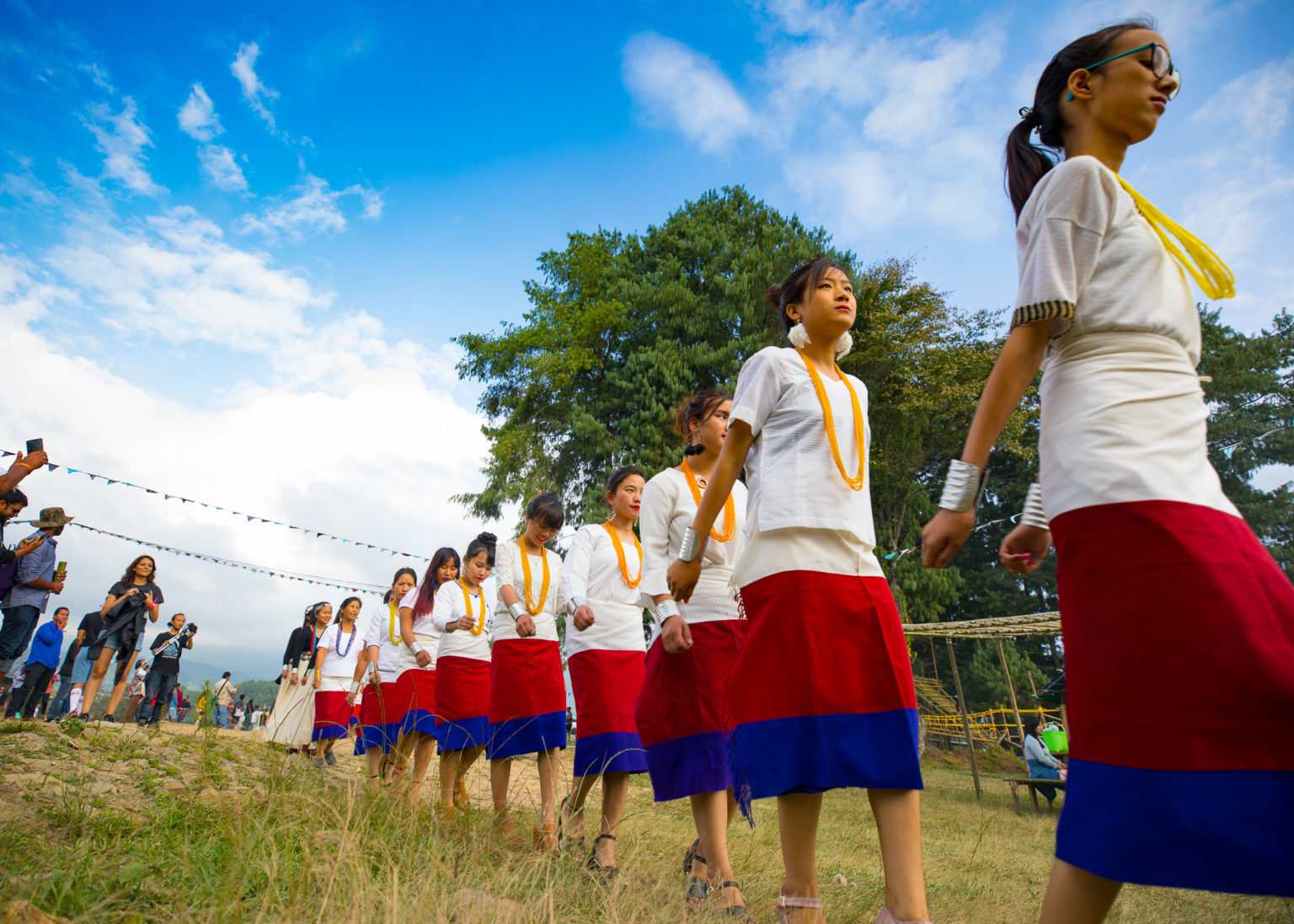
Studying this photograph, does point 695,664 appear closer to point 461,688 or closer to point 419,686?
point 461,688

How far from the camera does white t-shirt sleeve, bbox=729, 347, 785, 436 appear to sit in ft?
8.38

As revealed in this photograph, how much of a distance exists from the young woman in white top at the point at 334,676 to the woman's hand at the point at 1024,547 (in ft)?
27.2

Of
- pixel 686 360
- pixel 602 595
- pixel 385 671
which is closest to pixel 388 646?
pixel 385 671

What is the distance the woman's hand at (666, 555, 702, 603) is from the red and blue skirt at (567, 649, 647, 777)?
1709 mm

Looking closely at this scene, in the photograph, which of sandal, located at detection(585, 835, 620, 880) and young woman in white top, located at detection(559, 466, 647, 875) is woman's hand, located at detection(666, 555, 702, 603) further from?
young woman in white top, located at detection(559, 466, 647, 875)

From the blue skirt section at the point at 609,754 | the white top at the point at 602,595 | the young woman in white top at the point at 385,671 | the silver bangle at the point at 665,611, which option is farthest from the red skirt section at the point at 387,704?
the silver bangle at the point at 665,611

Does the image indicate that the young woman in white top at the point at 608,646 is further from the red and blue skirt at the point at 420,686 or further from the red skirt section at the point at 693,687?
the red and blue skirt at the point at 420,686

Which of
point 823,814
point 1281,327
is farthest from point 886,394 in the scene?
point 1281,327

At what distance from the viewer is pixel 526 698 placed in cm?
494

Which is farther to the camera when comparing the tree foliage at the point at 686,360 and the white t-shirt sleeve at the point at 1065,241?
the tree foliage at the point at 686,360

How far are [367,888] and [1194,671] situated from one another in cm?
185

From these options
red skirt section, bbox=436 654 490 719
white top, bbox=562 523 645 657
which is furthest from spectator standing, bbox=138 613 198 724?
white top, bbox=562 523 645 657

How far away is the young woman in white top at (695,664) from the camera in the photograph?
3.37 meters

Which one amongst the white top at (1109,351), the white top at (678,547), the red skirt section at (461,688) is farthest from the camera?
the red skirt section at (461,688)
